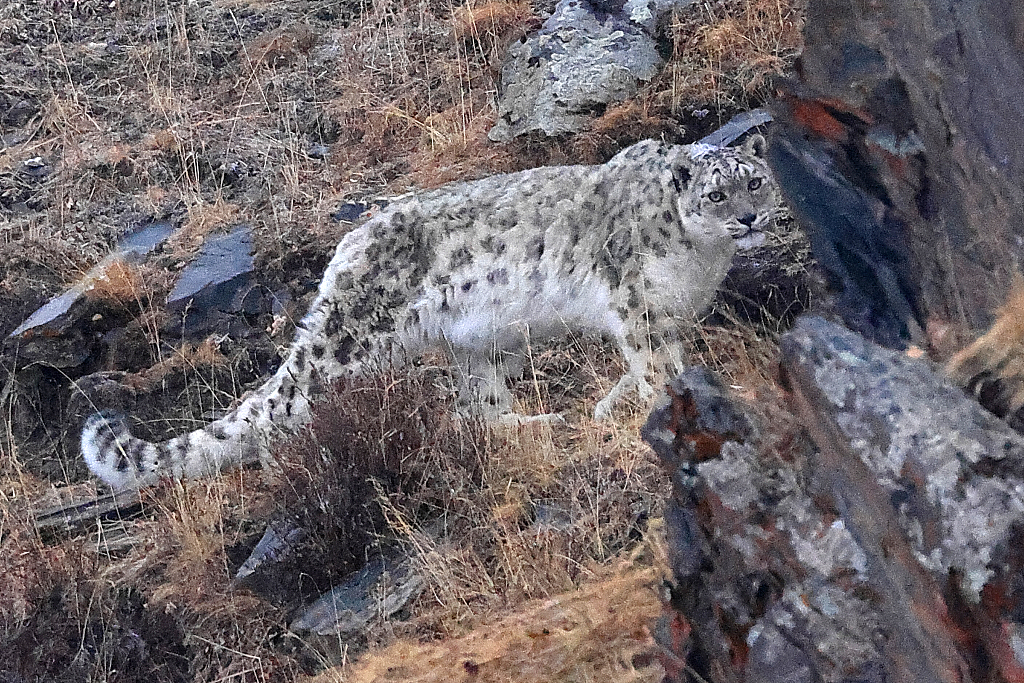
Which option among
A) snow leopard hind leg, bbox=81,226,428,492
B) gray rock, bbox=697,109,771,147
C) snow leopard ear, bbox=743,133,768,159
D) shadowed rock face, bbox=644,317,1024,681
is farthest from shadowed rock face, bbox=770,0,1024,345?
gray rock, bbox=697,109,771,147

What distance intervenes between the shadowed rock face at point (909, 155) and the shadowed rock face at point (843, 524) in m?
0.18

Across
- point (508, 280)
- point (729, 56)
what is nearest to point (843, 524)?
point (508, 280)

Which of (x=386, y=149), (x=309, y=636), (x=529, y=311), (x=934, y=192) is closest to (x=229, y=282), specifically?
(x=386, y=149)

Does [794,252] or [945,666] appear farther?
[794,252]

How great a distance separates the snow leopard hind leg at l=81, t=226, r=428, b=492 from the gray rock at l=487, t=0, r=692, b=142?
2.36 m

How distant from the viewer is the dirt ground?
4199 millimetres

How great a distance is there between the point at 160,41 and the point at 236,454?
7.02 m

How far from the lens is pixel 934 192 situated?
2377mm

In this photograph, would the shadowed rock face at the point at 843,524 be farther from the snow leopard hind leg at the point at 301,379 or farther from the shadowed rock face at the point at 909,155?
the snow leopard hind leg at the point at 301,379

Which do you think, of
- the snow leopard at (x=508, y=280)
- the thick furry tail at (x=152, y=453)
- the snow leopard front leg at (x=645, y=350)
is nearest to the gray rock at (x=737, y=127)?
the snow leopard at (x=508, y=280)

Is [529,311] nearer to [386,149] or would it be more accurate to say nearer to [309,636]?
[309,636]

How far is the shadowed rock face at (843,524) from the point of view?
6.20 ft

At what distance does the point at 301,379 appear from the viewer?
19.3ft

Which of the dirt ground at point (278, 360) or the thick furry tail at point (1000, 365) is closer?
the thick furry tail at point (1000, 365)
